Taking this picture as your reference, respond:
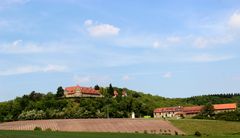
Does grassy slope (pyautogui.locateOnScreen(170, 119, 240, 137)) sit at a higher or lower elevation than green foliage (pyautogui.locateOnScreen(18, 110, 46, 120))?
lower

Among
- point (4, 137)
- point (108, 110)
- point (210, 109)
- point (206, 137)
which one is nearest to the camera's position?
point (4, 137)

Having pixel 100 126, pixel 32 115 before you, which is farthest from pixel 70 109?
pixel 100 126

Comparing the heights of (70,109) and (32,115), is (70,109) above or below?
above

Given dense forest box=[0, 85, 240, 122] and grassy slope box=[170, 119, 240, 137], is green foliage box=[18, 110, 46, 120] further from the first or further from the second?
grassy slope box=[170, 119, 240, 137]

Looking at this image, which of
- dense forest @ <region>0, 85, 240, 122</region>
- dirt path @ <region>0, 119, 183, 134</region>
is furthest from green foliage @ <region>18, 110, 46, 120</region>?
dirt path @ <region>0, 119, 183, 134</region>

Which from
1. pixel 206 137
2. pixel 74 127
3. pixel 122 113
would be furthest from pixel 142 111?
pixel 206 137

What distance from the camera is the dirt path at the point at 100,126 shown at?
288 ft

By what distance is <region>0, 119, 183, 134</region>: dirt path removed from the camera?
87.8m

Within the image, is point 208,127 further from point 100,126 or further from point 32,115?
point 32,115

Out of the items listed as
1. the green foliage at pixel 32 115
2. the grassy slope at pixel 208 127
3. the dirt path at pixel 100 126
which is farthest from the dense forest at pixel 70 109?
the grassy slope at pixel 208 127

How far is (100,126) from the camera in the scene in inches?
3649

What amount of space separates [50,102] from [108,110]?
75.1 feet

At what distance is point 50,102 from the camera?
511 feet

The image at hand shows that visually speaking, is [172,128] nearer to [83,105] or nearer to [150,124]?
[150,124]
